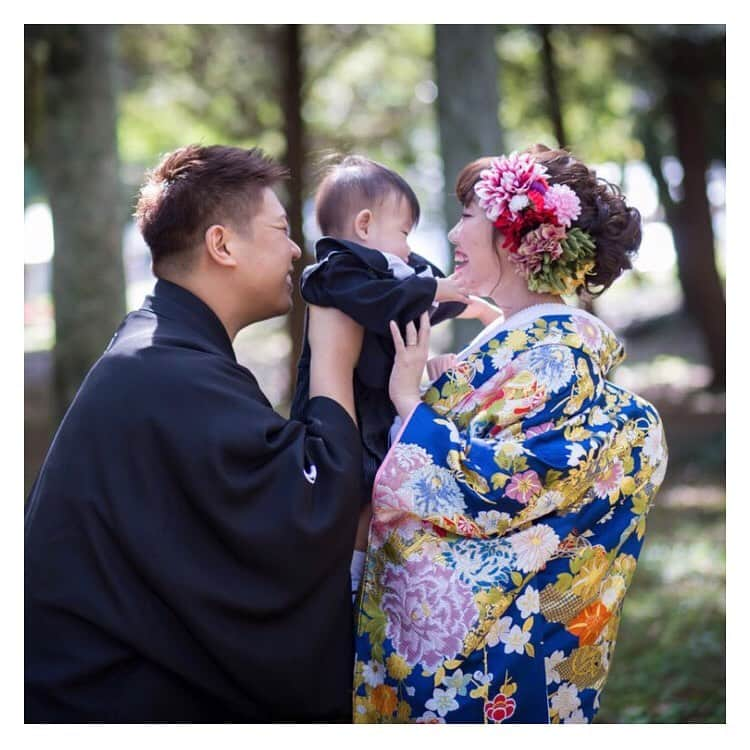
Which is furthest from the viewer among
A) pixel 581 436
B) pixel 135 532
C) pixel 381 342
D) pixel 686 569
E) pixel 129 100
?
pixel 129 100

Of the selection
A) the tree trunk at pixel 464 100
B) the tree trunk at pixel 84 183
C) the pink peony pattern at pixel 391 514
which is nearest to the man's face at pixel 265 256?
the pink peony pattern at pixel 391 514

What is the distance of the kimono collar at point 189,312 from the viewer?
8.62 feet

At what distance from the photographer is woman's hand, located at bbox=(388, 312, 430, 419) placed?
2.69 meters

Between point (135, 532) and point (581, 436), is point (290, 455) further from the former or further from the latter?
point (581, 436)

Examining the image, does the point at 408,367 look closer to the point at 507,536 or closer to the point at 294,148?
the point at 507,536

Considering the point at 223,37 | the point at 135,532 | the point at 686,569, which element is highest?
the point at 223,37

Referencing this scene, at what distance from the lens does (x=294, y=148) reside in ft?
25.8

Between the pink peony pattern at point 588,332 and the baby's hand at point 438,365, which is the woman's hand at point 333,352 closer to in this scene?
the baby's hand at point 438,365

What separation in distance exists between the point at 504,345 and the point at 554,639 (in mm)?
762

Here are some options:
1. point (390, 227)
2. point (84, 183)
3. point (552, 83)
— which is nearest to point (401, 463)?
point (390, 227)

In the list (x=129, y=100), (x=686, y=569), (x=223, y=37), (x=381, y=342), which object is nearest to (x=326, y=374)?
(x=381, y=342)

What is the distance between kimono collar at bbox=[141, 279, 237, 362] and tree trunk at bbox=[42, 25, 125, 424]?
4888mm

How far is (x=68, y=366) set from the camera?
7.66 m
